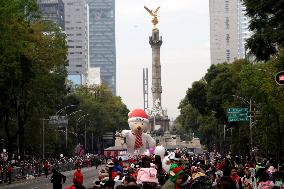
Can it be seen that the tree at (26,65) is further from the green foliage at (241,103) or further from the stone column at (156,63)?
the stone column at (156,63)

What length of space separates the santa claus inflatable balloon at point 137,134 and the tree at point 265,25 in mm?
12901

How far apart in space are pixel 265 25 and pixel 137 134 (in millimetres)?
14583

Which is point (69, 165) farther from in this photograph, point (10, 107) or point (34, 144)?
point (10, 107)

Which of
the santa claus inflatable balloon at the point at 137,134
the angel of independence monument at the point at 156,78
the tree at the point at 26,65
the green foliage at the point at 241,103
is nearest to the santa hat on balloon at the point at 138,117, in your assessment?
the santa claus inflatable balloon at the point at 137,134

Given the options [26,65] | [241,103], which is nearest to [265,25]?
[26,65]

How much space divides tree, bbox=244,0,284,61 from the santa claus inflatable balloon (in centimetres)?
1290

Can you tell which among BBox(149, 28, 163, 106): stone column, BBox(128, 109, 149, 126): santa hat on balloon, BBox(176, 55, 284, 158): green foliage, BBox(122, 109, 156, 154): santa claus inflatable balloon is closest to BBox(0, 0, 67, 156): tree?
BBox(128, 109, 149, 126): santa hat on balloon

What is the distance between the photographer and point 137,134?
47.9m

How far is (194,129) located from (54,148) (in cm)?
6223

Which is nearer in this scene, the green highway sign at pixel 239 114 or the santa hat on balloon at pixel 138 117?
the santa hat on balloon at pixel 138 117

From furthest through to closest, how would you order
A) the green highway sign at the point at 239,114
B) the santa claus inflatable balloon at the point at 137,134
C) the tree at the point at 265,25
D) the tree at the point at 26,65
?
the green highway sign at the point at 239,114, the tree at the point at 26,65, the santa claus inflatable balloon at the point at 137,134, the tree at the point at 265,25

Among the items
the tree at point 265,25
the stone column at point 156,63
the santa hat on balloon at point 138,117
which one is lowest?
the santa hat on balloon at point 138,117

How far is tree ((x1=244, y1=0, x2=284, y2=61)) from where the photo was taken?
1314 inches

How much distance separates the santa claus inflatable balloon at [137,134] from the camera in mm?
47656
